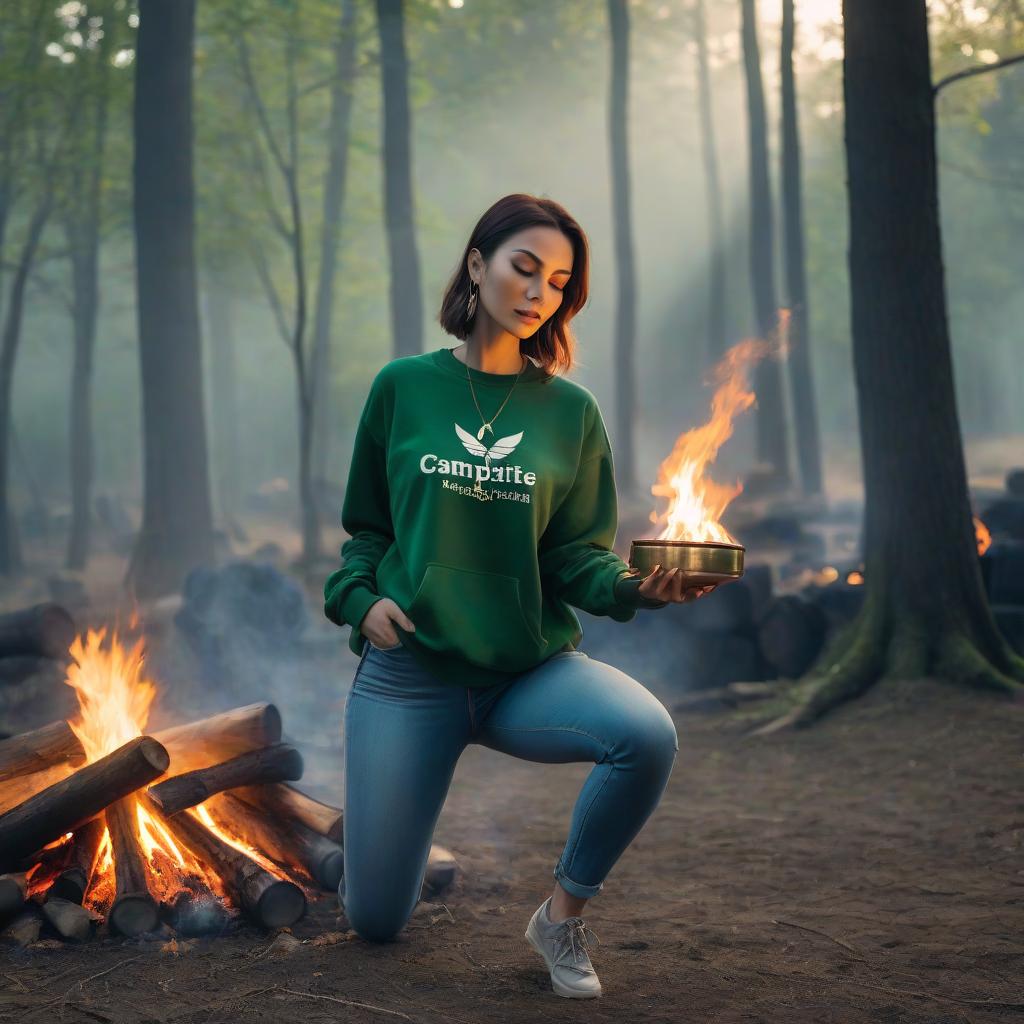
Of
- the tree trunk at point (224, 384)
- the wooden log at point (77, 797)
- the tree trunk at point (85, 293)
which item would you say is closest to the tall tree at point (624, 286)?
the tree trunk at point (85, 293)

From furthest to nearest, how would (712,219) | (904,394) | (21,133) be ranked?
(712,219)
(21,133)
(904,394)

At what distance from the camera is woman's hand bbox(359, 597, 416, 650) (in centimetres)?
369

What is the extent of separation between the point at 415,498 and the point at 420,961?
5.31ft

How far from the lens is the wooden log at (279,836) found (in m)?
4.72

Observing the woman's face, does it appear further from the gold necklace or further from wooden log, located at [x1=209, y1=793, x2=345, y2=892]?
wooden log, located at [x1=209, y1=793, x2=345, y2=892]

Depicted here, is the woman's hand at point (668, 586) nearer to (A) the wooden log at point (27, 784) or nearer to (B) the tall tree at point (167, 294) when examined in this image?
(A) the wooden log at point (27, 784)

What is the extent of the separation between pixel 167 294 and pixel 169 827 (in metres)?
10.9

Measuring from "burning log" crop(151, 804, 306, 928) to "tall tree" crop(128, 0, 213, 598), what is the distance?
32.3ft

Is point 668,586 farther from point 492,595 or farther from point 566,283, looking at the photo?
point 566,283

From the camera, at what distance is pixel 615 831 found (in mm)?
3639

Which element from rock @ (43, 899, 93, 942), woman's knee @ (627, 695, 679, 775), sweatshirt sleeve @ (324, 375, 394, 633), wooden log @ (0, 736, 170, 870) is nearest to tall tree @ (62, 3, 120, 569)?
wooden log @ (0, 736, 170, 870)

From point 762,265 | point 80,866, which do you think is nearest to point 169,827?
point 80,866

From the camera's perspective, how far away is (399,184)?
693 inches

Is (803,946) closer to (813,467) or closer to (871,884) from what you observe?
(871,884)
